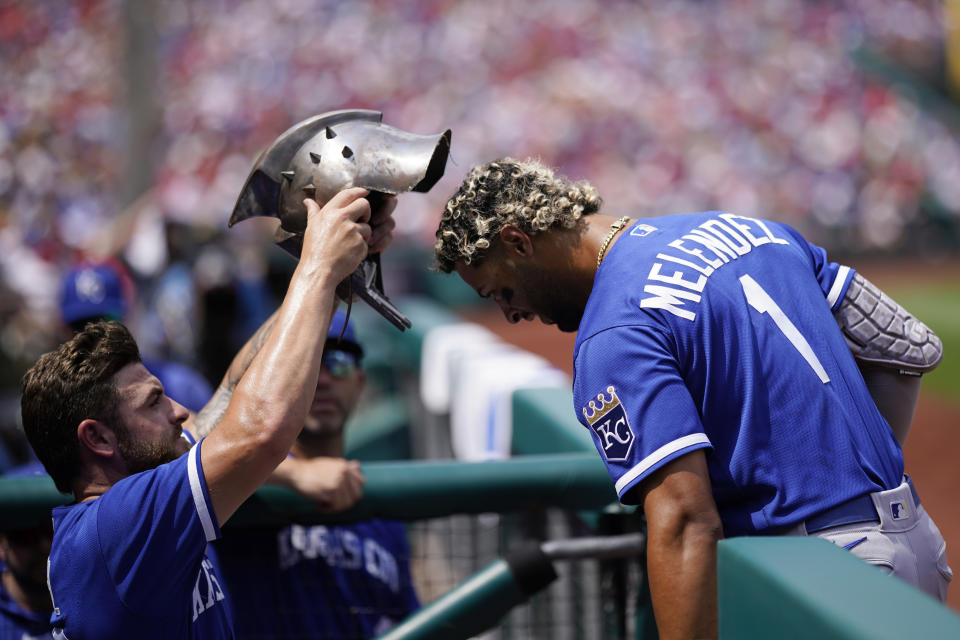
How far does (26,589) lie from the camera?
A: 102 inches

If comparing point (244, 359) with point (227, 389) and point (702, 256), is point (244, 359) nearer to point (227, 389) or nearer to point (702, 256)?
point (227, 389)

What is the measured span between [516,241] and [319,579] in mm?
1287

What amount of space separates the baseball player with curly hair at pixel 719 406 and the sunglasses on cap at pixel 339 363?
134 cm

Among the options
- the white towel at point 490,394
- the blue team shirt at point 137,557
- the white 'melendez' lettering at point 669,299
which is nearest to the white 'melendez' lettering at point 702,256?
the white 'melendez' lettering at point 669,299

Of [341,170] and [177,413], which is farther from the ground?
[341,170]

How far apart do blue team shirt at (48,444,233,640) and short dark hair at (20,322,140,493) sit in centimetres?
19

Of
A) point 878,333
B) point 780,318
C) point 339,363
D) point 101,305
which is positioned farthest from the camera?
point 101,305

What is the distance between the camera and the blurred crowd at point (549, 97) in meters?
21.2

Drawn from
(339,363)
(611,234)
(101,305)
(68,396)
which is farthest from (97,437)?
(101,305)

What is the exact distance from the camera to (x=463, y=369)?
5.00 metres

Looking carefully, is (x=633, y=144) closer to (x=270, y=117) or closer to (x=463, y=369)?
(x=270, y=117)

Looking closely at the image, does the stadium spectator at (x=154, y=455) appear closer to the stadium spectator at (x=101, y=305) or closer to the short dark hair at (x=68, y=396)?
the short dark hair at (x=68, y=396)

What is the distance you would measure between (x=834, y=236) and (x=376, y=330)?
661 inches

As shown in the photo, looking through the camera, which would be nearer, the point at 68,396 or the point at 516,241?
the point at 68,396
